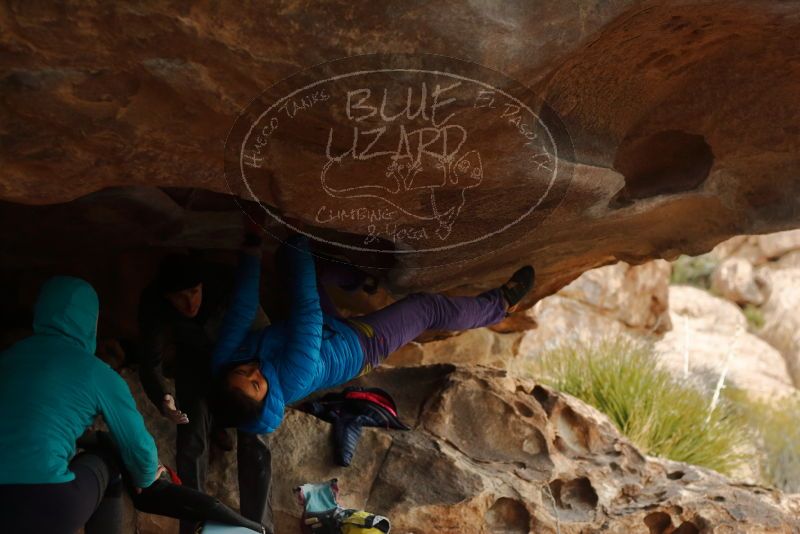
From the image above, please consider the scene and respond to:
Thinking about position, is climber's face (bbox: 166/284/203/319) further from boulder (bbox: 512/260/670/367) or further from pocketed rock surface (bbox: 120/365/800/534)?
boulder (bbox: 512/260/670/367)

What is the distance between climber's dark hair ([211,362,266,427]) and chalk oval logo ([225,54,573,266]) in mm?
760

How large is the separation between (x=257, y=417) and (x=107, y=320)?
4.80ft

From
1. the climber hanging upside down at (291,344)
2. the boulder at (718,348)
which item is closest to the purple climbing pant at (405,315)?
the climber hanging upside down at (291,344)

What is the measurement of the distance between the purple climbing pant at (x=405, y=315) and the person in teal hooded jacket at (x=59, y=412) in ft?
4.79

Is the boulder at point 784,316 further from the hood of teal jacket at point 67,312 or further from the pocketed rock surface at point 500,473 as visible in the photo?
the hood of teal jacket at point 67,312

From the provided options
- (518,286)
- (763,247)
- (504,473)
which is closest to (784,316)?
(763,247)

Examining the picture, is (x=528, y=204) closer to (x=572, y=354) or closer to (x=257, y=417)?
(x=257, y=417)

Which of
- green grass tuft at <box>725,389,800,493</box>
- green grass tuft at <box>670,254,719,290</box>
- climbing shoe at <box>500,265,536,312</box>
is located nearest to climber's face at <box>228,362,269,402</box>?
climbing shoe at <box>500,265,536,312</box>

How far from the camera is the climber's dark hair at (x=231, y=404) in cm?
403

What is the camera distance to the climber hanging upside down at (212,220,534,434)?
4.09 metres

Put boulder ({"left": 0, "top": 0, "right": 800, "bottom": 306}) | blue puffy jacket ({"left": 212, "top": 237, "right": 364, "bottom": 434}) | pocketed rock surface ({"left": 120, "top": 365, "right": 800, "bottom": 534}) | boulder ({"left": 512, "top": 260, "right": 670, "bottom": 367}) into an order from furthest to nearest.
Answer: boulder ({"left": 512, "top": 260, "right": 670, "bottom": 367})
pocketed rock surface ({"left": 120, "top": 365, "right": 800, "bottom": 534})
blue puffy jacket ({"left": 212, "top": 237, "right": 364, "bottom": 434})
boulder ({"left": 0, "top": 0, "right": 800, "bottom": 306})

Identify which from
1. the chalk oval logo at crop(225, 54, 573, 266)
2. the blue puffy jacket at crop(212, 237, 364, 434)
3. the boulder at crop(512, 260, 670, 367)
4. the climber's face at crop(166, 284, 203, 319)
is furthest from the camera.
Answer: the boulder at crop(512, 260, 670, 367)

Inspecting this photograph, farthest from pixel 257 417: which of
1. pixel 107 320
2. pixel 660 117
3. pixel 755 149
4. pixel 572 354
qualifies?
pixel 572 354

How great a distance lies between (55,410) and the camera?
318 cm
